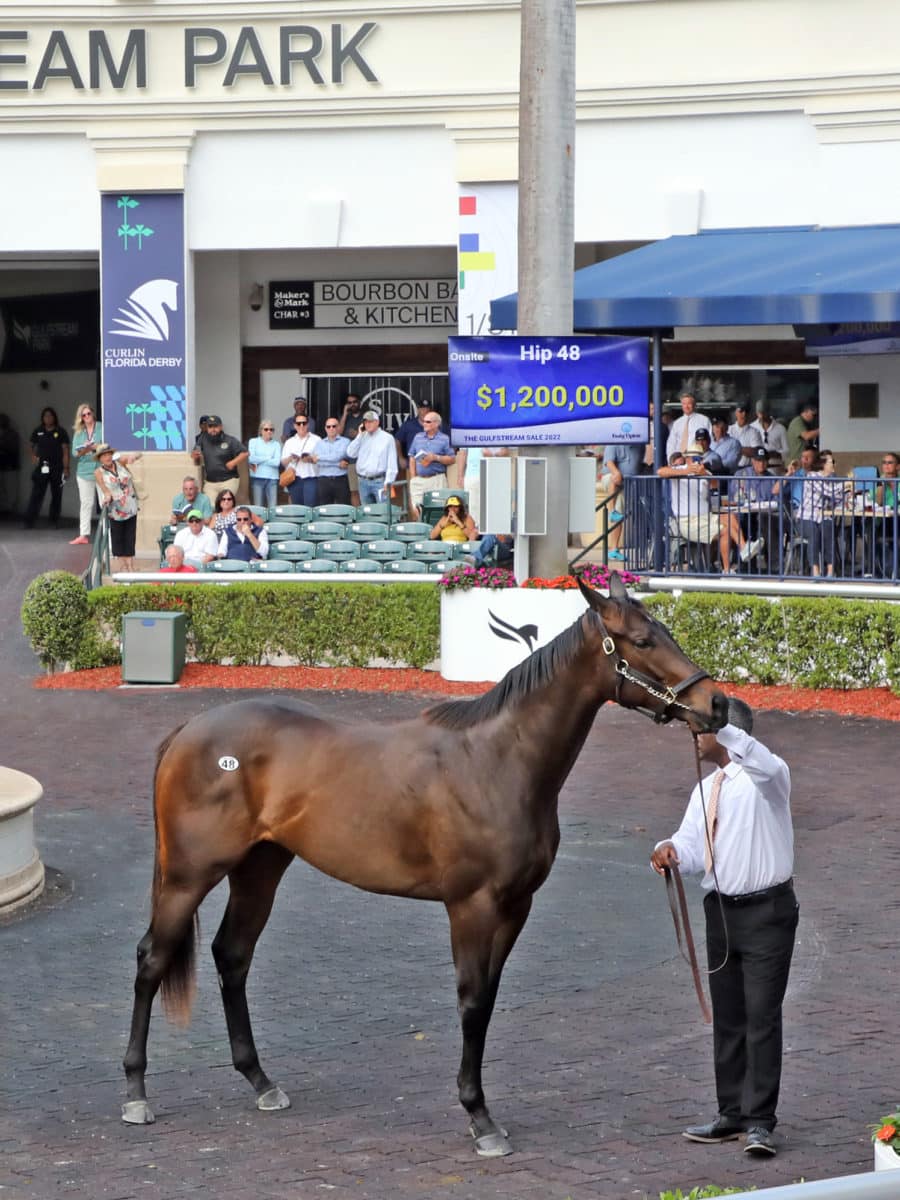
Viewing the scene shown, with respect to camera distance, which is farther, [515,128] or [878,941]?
[515,128]

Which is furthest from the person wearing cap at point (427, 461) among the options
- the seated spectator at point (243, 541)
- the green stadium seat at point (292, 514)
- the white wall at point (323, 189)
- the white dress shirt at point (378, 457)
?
the white wall at point (323, 189)

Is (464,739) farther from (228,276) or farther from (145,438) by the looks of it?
(228,276)

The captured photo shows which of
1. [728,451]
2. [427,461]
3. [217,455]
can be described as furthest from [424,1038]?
[217,455]

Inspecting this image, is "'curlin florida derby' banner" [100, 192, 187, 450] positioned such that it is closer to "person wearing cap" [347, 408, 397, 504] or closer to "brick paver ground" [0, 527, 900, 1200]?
"person wearing cap" [347, 408, 397, 504]

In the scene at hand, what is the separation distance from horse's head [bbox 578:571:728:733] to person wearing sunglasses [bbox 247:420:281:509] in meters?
18.1

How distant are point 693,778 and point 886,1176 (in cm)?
1116

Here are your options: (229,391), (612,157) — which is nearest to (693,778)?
(612,157)

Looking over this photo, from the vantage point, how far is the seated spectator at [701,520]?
63.0ft

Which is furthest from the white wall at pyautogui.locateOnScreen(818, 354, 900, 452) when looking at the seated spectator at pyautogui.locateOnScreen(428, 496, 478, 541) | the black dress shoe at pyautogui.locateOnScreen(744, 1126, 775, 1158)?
the black dress shoe at pyautogui.locateOnScreen(744, 1126, 775, 1158)

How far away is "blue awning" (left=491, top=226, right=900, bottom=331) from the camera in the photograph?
19797mm

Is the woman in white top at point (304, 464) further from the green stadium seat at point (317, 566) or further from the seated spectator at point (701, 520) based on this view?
the seated spectator at point (701, 520)

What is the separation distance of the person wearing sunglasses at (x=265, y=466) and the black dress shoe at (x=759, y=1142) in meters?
18.5

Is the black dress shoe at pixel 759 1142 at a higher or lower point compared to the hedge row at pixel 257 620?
lower

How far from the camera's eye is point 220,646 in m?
19.8
